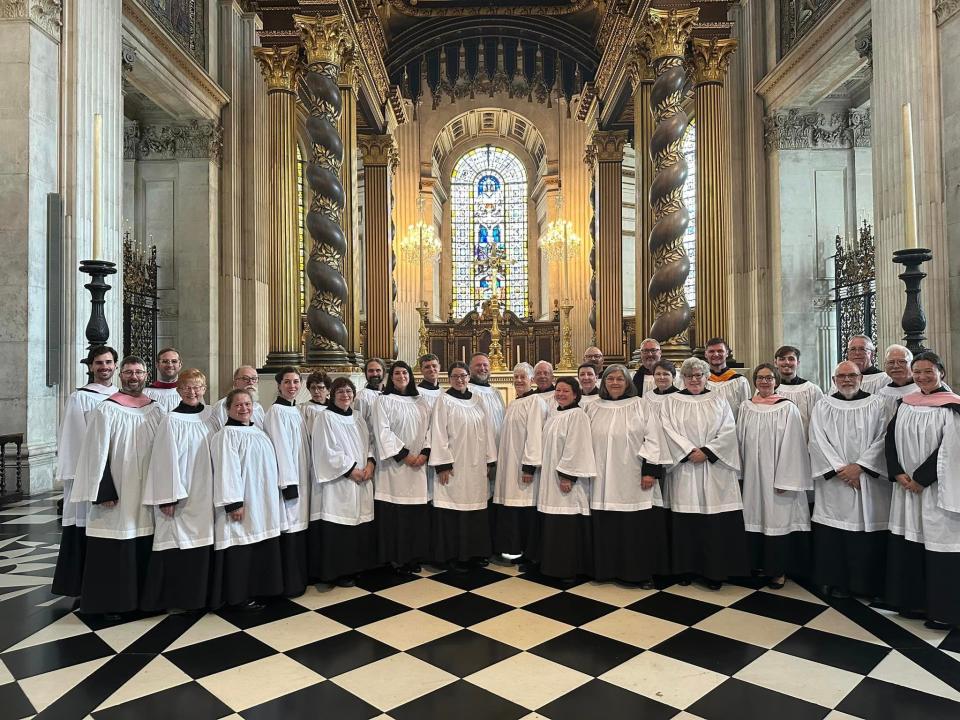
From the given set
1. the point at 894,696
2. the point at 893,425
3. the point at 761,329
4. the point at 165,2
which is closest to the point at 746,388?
the point at 893,425

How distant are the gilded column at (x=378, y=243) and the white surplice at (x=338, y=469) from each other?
10.6 m

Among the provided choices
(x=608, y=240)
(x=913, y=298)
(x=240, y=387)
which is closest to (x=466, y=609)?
(x=240, y=387)

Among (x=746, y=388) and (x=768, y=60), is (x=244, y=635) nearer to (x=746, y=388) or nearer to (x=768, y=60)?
(x=746, y=388)

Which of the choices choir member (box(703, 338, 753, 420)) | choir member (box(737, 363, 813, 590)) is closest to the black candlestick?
choir member (box(737, 363, 813, 590))

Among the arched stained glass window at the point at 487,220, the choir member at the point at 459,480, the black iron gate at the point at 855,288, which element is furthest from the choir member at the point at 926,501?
the arched stained glass window at the point at 487,220

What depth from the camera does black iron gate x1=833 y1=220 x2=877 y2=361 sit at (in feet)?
36.1

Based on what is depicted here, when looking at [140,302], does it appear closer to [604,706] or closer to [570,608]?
[570,608]

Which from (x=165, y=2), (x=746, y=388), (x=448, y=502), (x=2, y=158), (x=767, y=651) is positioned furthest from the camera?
(x=165, y=2)

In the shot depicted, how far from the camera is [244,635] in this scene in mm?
4027

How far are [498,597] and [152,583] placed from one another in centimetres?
221

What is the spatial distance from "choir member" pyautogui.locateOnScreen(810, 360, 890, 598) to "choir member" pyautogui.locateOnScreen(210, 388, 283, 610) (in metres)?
3.69

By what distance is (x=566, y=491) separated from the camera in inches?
199

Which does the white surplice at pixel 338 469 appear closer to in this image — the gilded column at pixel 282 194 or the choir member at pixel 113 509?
the choir member at pixel 113 509

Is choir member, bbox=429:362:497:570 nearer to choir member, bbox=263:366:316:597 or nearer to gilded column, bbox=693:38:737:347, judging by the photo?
choir member, bbox=263:366:316:597
